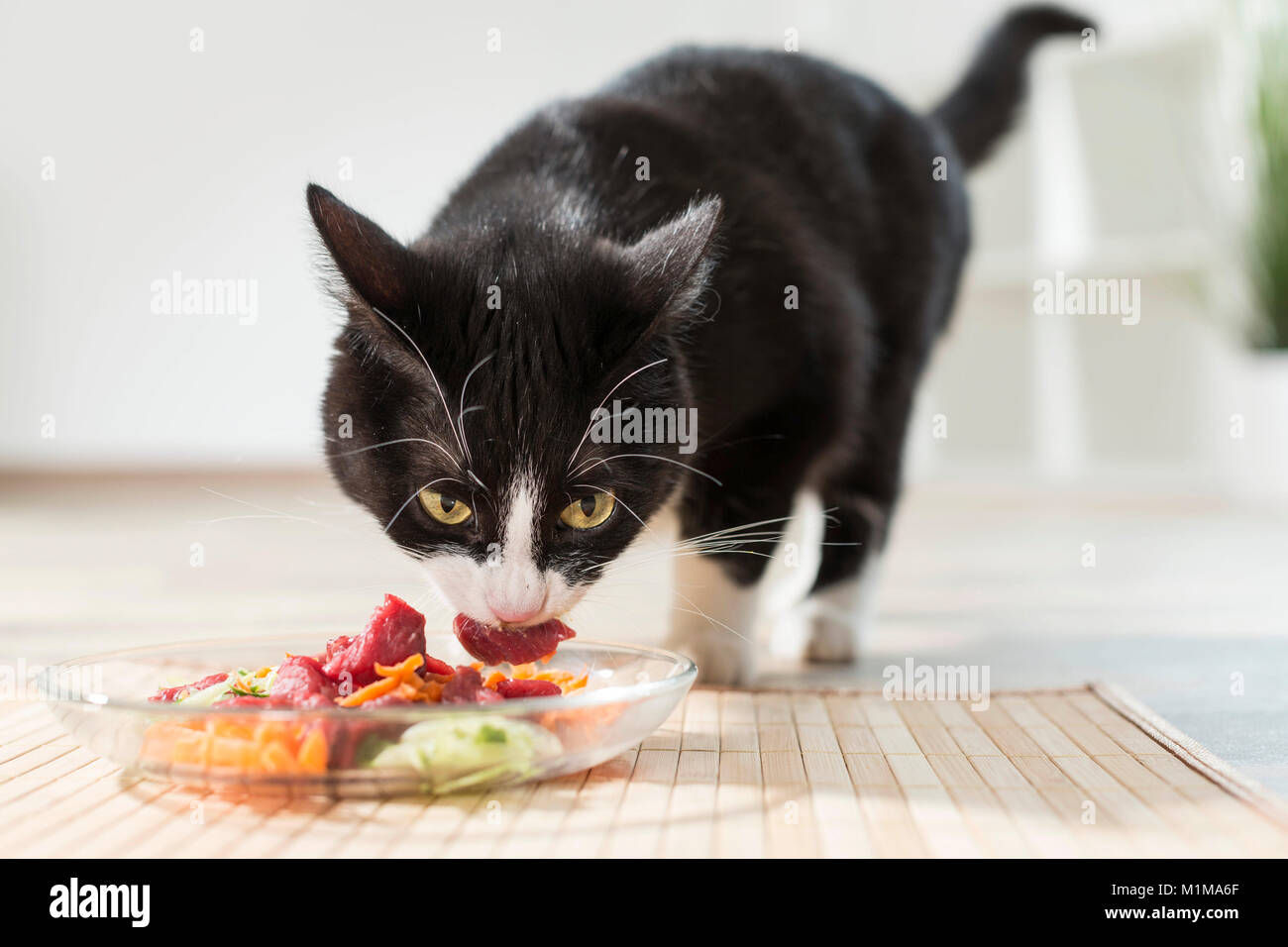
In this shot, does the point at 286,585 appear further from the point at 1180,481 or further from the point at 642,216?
the point at 1180,481

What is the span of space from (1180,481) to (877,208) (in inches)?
129

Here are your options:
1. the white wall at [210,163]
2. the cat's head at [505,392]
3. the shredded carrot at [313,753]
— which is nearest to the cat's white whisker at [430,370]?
the cat's head at [505,392]

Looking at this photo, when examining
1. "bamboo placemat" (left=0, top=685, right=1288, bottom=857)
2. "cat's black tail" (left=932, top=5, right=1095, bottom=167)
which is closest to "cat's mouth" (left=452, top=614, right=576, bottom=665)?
"bamboo placemat" (left=0, top=685, right=1288, bottom=857)

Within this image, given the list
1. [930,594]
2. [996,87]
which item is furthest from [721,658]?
[996,87]

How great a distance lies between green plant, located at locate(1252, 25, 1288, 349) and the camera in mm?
4008

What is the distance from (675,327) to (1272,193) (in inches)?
138

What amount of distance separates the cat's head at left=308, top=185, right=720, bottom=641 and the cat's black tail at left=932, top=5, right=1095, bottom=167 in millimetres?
1269

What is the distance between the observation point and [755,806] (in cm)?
102

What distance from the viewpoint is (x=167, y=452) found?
15.6 feet

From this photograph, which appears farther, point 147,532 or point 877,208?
point 147,532

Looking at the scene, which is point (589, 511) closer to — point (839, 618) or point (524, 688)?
point (524, 688)

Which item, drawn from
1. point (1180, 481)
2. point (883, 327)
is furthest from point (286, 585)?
point (1180, 481)

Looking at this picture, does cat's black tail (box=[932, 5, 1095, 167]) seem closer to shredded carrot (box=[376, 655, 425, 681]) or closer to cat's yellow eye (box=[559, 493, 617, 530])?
cat's yellow eye (box=[559, 493, 617, 530])

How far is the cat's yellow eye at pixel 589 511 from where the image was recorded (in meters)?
1.23
